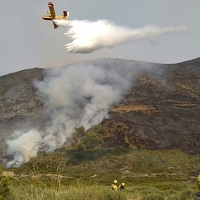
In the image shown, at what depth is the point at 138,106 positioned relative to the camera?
110 metres

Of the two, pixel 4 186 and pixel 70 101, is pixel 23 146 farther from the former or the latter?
pixel 4 186

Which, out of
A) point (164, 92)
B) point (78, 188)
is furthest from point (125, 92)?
point (78, 188)

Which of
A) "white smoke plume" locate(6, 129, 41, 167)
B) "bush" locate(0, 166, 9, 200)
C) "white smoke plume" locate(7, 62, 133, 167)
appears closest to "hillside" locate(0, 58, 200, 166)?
"white smoke plume" locate(7, 62, 133, 167)

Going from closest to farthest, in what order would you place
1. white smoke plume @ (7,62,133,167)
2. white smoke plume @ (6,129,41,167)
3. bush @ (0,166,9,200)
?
1. bush @ (0,166,9,200)
2. white smoke plume @ (6,129,41,167)
3. white smoke plume @ (7,62,133,167)

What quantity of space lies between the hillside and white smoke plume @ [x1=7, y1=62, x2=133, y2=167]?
1.17 meters

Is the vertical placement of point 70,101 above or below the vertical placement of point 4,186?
below

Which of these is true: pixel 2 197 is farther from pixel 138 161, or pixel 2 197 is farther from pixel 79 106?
pixel 79 106

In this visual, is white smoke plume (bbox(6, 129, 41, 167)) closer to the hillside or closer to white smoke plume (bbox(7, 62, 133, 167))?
white smoke plume (bbox(7, 62, 133, 167))

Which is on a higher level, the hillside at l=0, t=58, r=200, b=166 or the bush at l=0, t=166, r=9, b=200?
the bush at l=0, t=166, r=9, b=200

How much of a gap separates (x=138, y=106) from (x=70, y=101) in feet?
69.2

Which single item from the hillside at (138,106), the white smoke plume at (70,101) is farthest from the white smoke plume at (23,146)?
the hillside at (138,106)

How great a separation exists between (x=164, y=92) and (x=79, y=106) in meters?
30.4

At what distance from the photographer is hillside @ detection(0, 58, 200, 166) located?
93688mm

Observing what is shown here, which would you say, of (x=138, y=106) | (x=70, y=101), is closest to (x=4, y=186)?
(x=138, y=106)
